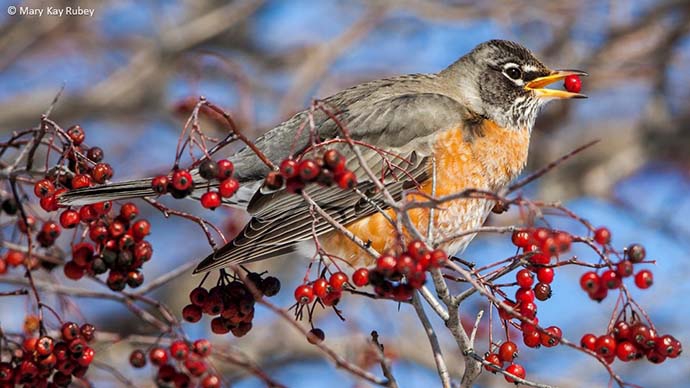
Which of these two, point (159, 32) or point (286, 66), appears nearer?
point (159, 32)

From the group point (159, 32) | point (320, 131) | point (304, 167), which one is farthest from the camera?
point (159, 32)

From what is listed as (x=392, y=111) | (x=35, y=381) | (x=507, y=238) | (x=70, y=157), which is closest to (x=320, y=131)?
(x=392, y=111)

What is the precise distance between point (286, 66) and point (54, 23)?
2.05 m

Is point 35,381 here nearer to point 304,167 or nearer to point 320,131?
point 304,167

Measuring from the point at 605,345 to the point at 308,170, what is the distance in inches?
41.2

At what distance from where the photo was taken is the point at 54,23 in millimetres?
5496

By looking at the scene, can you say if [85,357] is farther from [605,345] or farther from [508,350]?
[605,345]

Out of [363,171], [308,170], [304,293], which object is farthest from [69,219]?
[363,171]

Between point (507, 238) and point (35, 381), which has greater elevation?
point (507, 238)

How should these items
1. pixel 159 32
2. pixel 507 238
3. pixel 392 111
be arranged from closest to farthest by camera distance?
1. pixel 392 111
2. pixel 159 32
3. pixel 507 238

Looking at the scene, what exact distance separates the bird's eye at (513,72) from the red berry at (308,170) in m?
2.57

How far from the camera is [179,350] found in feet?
9.57

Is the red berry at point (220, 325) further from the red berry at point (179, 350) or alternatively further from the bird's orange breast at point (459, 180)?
the bird's orange breast at point (459, 180)

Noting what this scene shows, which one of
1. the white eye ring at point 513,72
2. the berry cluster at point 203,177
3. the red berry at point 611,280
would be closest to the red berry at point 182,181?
the berry cluster at point 203,177
